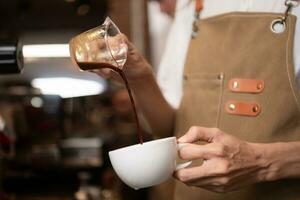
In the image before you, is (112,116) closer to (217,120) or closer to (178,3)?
(178,3)

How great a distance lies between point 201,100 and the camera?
0.82m

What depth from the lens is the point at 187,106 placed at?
85 centimetres

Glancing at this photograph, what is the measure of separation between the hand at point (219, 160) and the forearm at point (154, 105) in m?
0.25

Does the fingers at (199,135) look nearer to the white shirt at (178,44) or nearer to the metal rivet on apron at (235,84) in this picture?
the metal rivet on apron at (235,84)

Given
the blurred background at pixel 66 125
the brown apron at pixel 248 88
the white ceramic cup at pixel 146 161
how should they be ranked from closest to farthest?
the white ceramic cup at pixel 146 161 < the brown apron at pixel 248 88 < the blurred background at pixel 66 125

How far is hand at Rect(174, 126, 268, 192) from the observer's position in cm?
59

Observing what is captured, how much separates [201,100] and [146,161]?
287mm

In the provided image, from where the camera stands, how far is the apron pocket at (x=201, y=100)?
0.79 meters

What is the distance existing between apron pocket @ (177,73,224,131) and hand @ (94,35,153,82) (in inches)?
3.7

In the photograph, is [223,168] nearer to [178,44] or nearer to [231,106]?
[231,106]

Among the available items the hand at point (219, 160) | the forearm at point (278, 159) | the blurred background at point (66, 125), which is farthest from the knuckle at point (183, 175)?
the blurred background at point (66, 125)

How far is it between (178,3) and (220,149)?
48 centimetres

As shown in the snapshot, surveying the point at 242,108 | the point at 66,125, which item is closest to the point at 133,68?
the point at 242,108

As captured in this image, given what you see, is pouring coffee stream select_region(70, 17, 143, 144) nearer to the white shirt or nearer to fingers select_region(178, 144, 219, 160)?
fingers select_region(178, 144, 219, 160)
